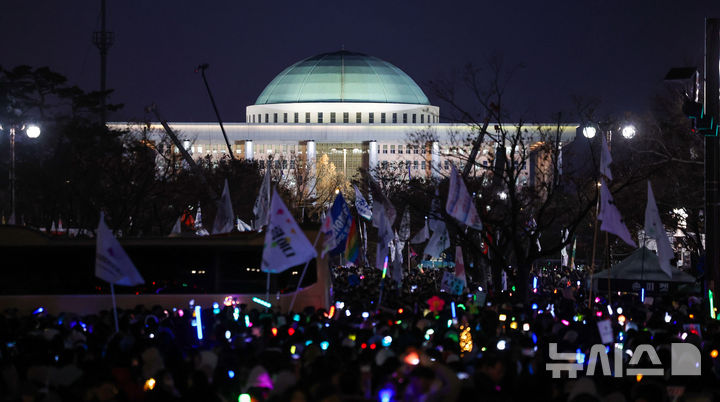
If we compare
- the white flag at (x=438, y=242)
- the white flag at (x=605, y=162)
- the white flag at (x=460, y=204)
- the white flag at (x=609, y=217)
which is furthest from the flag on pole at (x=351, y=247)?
the white flag at (x=609, y=217)

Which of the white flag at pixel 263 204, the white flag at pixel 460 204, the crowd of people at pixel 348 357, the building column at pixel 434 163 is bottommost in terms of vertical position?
the crowd of people at pixel 348 357

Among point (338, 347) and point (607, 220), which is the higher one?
point (607, 220)

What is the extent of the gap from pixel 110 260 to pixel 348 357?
5.57m

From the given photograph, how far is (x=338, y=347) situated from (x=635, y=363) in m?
3.24

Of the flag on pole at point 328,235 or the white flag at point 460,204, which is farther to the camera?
the white flag at point 460,204

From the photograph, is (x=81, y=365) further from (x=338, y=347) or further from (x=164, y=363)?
(x=338, y=347)

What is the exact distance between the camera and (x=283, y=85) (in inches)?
6280

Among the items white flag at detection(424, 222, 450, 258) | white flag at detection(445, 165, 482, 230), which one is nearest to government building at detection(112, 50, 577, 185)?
white flag at detection(424, 222, 450, 258)

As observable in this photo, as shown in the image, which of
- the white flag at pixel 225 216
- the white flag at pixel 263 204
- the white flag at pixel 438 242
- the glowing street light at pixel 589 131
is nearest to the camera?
the glowing street light at pixel 589 131

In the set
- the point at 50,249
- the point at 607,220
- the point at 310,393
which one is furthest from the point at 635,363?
the point at 50,249

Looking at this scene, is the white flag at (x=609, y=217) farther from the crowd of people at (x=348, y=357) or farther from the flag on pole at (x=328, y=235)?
the flag on pole at (x=328, y=235)

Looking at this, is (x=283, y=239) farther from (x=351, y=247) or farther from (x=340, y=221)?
(x=351, y=247)

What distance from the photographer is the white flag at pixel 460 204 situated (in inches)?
998

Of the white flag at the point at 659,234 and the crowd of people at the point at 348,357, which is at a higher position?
the white flag at the point at 659,234
